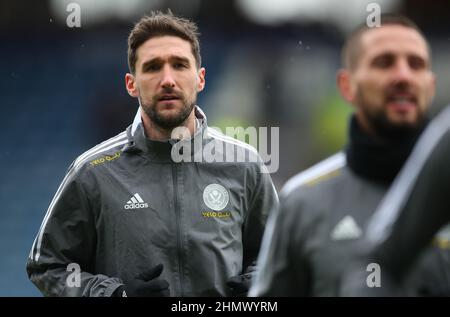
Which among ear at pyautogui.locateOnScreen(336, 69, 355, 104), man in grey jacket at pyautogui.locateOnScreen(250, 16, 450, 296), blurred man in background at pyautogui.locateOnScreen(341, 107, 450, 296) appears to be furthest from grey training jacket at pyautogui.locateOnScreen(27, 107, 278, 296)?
blurred man in background at pyautogui.locateOnScreen(341, 107, 450, 296)

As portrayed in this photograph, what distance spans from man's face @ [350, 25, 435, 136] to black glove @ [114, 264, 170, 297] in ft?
2.06

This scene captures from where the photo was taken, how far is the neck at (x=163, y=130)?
77.7 inches

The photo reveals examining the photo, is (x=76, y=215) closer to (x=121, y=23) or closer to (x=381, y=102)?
(x=381, y=102)

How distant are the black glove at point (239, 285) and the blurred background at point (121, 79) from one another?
96 centimetres

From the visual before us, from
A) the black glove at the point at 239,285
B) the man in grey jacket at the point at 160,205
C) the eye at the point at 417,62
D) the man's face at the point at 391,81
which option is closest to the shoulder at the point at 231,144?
the man in grey jacket at the point at 160,205

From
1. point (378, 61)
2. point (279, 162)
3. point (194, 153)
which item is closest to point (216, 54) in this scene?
point (279, 162)

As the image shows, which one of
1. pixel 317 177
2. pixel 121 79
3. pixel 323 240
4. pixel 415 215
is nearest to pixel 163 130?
pixel 317 177

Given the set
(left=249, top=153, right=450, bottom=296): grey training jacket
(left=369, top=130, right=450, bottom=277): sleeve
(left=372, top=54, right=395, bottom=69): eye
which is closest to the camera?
(left=369, top=130, right=450, bottom=277): sleeve

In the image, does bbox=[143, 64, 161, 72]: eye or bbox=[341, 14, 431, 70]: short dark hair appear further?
bbox=[143, 64, 161, 72]: eye

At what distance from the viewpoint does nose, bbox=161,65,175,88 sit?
194cm

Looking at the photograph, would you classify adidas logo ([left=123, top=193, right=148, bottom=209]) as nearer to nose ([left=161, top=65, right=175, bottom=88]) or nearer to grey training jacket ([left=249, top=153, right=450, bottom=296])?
nose ([left=161, top=65, right=175, bottom=88])

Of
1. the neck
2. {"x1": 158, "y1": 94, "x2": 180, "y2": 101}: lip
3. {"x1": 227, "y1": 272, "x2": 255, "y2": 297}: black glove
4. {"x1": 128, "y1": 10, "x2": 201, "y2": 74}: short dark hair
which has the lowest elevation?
{"x1": 227, "y1": 272, "x2": 255, "y2": 297}: black glove
